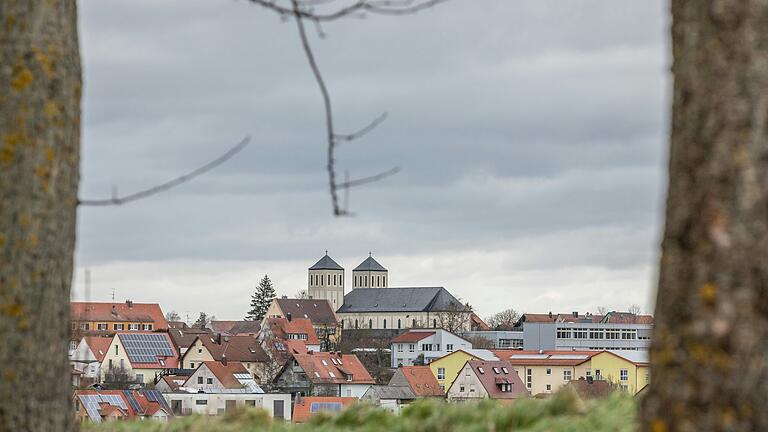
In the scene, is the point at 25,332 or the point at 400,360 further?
the point at 400,360

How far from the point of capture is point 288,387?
8700cm

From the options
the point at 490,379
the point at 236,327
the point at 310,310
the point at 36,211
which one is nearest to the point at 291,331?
the point at 236,327

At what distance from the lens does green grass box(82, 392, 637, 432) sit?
457cm

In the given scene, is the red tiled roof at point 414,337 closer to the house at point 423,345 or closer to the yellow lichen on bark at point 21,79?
the house at point 423,345

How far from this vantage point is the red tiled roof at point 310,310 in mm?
172875

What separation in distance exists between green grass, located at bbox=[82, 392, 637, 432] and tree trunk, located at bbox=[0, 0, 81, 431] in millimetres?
1226

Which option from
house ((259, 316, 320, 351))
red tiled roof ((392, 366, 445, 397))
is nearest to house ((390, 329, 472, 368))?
house ((259, 316, 320, 351))

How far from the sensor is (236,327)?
171250mm

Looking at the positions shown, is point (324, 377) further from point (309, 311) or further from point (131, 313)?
point (309, 311)

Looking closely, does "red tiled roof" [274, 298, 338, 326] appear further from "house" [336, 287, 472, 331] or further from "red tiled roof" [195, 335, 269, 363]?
"red tiled roof" [195, 335, 269, 363]

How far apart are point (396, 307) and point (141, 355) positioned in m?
91.9

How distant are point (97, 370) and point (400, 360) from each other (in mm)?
67317

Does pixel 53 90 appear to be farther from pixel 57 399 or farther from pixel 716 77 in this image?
pixel 716 77

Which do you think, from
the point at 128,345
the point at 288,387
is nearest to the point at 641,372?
the point at 288,387
